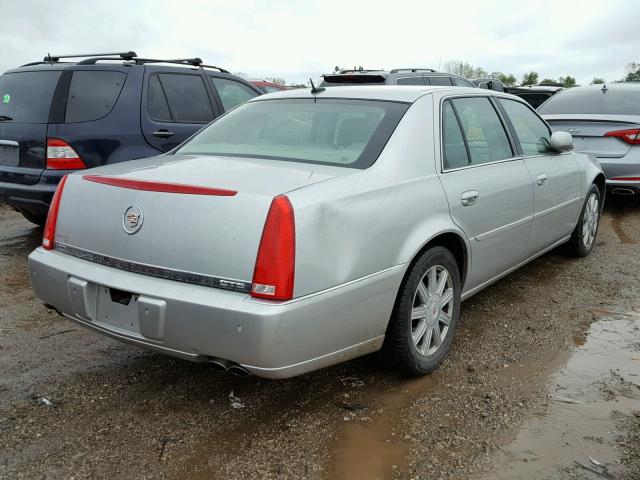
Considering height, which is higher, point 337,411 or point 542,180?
point 542,180

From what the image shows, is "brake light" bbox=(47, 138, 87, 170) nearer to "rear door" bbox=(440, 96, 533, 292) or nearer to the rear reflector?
the rear reflector

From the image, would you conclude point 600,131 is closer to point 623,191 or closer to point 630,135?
point 630,135

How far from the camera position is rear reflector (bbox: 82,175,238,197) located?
2.43m

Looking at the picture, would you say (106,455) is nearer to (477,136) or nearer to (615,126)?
(477,136)

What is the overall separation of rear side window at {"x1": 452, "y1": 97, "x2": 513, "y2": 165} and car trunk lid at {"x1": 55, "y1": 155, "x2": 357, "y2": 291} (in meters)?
1.20

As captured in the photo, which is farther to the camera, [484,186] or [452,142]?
[484,186]

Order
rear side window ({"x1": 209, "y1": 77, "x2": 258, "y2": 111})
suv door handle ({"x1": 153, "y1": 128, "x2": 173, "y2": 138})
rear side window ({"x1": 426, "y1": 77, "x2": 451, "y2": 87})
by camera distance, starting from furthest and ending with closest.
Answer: rear side window ({"x1": 426, "y1": 77, "x2": 451, "y2": 87}) → rear side window ({"x1": 209, "y1": 77, "x2": 258, "y2": 111}) → suv door handle ({"x1": 153, "y1": 128, "x2": 173, "y2": 138})

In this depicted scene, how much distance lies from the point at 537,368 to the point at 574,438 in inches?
27.6

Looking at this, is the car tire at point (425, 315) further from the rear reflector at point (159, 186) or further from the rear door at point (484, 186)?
the rear reflector at point (159, 186)

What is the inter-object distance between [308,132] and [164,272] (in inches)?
48.3

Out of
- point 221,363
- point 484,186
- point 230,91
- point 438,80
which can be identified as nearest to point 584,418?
point 484,186

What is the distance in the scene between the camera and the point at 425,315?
311 centimetres

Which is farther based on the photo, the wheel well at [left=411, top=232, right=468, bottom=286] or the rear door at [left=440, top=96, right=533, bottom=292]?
the rear door at [left=440, top=96, right=533, bottom=292]

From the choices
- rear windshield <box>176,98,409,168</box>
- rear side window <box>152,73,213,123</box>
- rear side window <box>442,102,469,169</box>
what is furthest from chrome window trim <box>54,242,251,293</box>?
rear side window <box>152,73,213,123</box>
